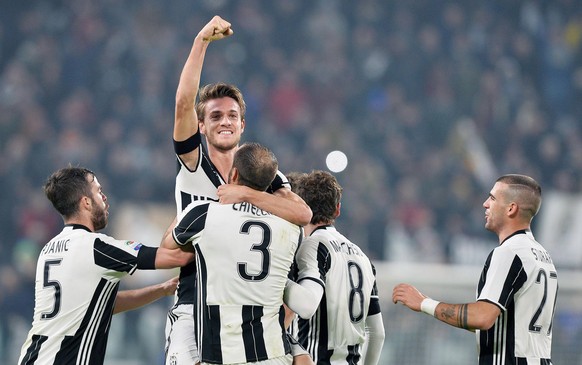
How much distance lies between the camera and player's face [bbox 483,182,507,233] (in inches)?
192

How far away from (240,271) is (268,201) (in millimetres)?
363

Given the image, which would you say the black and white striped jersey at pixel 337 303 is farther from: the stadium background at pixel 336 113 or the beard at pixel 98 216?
the stadium background at pixel 336 113

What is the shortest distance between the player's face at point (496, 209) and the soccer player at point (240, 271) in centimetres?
131

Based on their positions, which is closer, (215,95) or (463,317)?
(463,317)

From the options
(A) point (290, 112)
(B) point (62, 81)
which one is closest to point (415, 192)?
(A) point (290, 112)

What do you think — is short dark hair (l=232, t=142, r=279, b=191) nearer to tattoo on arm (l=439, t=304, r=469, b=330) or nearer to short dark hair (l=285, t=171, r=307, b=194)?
short dark hair (l=285, t=171, r=307, b=194)

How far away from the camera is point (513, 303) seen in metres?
4.71

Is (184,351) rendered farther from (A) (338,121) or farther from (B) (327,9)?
(B) (327,9)

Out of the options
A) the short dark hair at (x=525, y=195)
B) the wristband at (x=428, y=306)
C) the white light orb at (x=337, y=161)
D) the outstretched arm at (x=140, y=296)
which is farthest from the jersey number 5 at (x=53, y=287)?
the white light orb at (x=337, y=161)

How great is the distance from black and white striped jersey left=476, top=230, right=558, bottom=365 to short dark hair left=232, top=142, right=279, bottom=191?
134 cm

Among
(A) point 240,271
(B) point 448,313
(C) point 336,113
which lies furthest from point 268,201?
(C) point 336,113

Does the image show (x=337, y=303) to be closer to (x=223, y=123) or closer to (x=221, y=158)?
(x=221, y=158)

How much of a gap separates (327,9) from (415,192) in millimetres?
3936

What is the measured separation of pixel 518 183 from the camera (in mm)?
4891
